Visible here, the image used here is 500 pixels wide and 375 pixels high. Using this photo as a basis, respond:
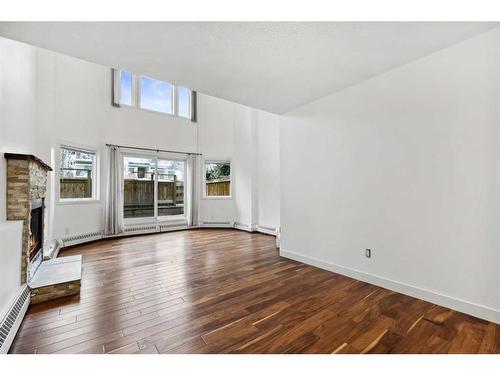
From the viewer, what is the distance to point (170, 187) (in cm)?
644

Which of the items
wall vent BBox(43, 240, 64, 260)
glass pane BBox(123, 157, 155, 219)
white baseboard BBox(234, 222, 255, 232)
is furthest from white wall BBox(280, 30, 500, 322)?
glass pane BBox(123, 157, 155, 219)

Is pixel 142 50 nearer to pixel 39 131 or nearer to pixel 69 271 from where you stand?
pixel 69 271

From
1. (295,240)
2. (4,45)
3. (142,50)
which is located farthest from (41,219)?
(295,240)

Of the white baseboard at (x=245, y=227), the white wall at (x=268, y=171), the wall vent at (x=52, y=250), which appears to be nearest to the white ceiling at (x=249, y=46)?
the wall vent at (x=52, y=250)

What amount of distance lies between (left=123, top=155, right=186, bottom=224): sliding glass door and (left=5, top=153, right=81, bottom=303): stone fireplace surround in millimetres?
3106

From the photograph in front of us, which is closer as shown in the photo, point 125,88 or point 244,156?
point 125,88

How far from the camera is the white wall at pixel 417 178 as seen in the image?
1.95m

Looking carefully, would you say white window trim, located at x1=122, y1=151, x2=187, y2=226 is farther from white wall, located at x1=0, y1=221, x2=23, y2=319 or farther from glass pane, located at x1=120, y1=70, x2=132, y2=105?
white wall, located at x1=0, y1=221, x2=23, y2=319

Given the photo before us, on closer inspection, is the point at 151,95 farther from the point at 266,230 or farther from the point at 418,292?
the point at 418,292

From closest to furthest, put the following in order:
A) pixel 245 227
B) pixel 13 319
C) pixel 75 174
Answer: pixel 13 319
pixel 75 174
pixel 245 227

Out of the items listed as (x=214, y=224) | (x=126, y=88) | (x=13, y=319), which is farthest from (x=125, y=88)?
(x=13, y=319)

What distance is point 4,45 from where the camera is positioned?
2012 mm

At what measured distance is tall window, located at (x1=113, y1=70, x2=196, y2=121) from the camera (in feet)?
18.1

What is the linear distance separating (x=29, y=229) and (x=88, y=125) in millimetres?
3298
